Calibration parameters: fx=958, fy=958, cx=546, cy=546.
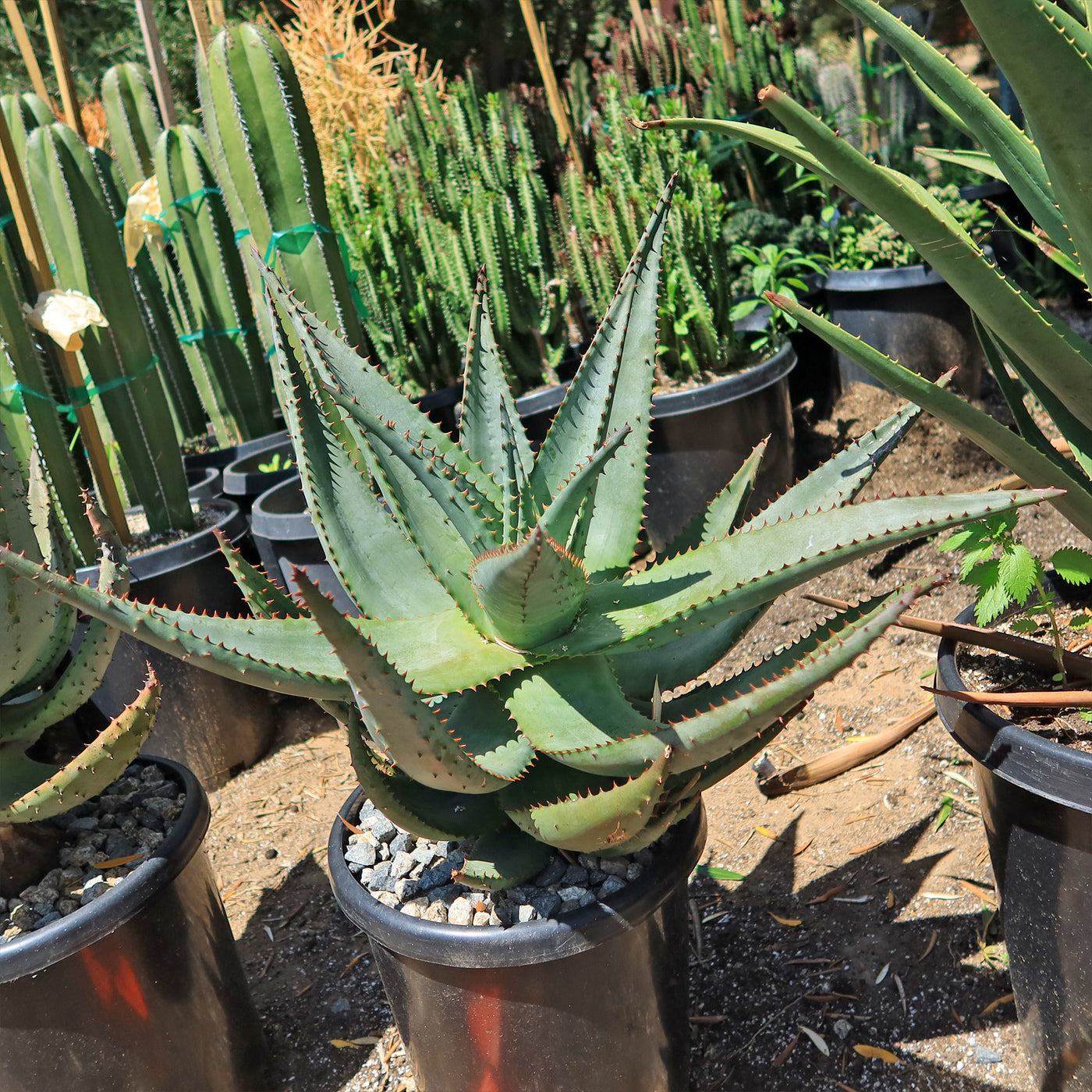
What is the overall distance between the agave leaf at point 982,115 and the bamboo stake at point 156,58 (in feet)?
10.7

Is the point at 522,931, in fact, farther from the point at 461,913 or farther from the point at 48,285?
the point at 48,285

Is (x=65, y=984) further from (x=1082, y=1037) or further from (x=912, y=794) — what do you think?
(x=912, y=794)

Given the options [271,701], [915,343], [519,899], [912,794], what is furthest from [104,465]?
[915,343]

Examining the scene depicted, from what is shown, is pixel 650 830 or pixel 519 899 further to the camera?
pixel 519 899

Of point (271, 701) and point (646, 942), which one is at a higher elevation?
point (646, 942)

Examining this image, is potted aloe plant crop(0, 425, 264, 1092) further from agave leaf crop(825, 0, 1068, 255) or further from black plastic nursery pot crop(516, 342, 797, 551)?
black plastic nursery pot crop(516, 342, 797, 551)

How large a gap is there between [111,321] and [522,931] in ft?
7.77

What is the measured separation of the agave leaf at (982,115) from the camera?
2.93ft

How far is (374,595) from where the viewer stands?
1.31 m

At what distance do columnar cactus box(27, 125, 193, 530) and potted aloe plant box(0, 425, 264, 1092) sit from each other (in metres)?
1.22

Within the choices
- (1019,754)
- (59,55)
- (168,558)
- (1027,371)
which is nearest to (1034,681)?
(1019,754)

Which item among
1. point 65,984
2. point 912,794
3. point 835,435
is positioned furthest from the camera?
point 835,435

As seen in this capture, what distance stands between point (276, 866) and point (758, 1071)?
1.29 m

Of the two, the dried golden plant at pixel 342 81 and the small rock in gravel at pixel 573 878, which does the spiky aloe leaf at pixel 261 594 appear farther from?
the dried golden plant at pixel 342 81
